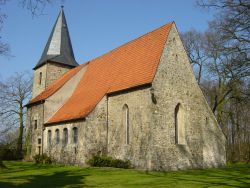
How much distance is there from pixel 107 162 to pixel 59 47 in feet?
58.6

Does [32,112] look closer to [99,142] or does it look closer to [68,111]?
[68,111]

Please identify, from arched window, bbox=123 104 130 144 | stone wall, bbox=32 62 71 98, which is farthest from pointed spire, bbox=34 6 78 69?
arched window, bbox=123 104 130 144

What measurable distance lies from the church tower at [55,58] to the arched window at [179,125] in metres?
16.9

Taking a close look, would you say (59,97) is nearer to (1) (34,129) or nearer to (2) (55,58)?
(1) (34,129)

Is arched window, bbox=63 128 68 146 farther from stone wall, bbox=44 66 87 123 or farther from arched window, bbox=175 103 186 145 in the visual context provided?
arched window, bbox=175 103 186 145

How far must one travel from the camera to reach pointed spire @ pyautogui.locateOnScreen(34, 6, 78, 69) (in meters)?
34.2

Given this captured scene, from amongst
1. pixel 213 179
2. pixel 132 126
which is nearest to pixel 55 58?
pixel 132 126

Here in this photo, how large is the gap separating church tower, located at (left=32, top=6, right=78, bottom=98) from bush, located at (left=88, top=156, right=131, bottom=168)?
1516 centimetres

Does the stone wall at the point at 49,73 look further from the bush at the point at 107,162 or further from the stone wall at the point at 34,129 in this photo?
the bush at the point at 107,162

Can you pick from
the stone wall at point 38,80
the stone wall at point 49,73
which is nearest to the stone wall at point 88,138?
the stone wall at point 49,73

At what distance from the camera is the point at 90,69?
29.7 m

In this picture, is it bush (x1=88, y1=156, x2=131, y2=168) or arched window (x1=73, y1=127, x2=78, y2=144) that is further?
arched window (x1=73, y1=127, x2=78, y2=144)

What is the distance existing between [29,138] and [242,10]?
2274 centimetres

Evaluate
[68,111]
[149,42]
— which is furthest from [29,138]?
[149,42]
